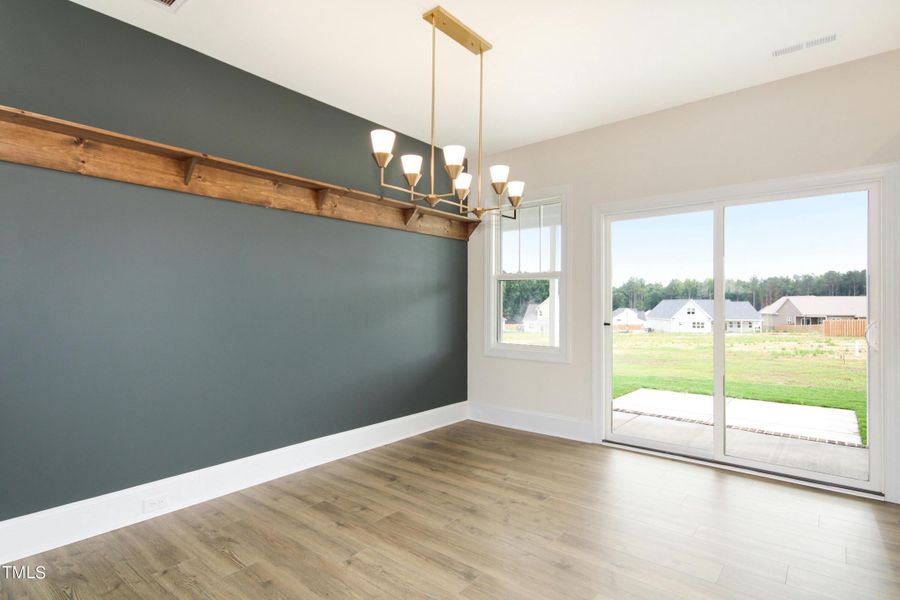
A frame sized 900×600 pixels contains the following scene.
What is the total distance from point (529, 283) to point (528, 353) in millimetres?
762

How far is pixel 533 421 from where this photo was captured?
475 centimetres

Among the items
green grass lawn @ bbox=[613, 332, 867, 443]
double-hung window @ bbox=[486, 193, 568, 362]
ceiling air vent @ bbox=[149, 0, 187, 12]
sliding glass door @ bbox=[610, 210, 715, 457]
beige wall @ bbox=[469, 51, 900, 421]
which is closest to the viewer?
ceiling air vent @ bbox=[149, 0, 187, 12]

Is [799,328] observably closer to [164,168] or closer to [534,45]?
[534,45]

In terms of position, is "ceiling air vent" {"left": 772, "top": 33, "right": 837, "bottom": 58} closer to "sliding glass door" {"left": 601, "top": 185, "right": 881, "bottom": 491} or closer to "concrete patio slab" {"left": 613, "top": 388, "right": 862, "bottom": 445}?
"sliding glass door" {"left": 601, "top": 185, "right": 881, "bottom": 491}

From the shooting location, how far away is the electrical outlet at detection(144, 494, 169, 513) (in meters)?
2.79

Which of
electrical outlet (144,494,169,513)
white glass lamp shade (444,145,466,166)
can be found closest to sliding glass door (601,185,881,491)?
white glass lamp shade (444,145,466,166)

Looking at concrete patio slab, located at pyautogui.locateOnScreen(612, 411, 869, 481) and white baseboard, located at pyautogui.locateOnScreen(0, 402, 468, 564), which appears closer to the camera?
white baseboard, located at pyautogui.locateOnScreen(0, 402, 468, 564)

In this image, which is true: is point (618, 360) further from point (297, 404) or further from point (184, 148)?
point (184, 148)

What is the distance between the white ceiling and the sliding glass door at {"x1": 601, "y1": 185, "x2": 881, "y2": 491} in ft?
3.34

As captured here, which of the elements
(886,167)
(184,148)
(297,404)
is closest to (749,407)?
(886,167)

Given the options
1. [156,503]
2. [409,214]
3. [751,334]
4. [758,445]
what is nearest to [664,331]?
[751,334]

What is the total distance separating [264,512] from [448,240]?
10.5 feet

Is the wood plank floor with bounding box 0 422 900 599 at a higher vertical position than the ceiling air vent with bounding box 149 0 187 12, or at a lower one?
lower

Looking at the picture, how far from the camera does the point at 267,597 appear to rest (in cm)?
207
